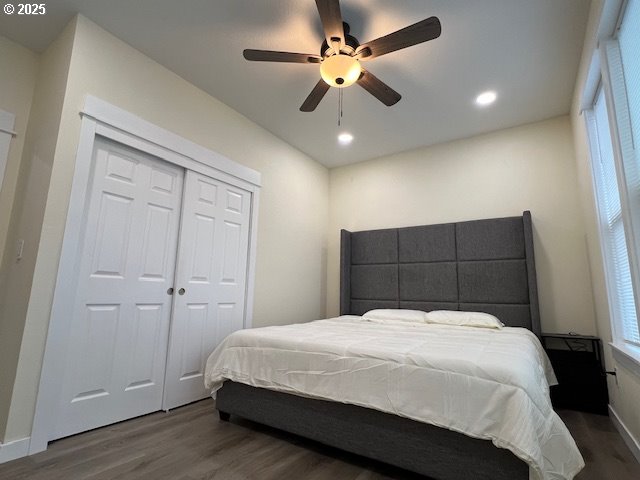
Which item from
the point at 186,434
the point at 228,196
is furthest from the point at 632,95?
the point at 186,434

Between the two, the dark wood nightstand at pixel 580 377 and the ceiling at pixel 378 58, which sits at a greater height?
the ceiling at pixel 378 58

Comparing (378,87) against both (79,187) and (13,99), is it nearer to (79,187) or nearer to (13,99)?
(79,187)

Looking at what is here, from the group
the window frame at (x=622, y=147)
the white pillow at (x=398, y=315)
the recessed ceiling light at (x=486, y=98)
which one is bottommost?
the white pillow at (x=398, y=315)

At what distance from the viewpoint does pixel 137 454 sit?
1.89m

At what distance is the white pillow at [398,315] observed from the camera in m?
3.32

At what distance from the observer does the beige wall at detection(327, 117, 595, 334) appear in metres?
3.21

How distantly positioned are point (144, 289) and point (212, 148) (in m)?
1.48

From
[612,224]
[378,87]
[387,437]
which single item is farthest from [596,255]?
[387,437]

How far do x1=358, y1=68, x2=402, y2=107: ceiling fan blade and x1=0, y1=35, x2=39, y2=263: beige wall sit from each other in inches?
100

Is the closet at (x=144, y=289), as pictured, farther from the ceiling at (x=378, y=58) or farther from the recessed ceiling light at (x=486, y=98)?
the recessed ceiling light at (x=486, y=98)

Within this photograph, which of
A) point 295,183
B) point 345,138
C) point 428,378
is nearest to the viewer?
point 428,378

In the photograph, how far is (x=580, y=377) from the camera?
2.75 m

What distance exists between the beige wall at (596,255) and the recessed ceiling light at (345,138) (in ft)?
7.24

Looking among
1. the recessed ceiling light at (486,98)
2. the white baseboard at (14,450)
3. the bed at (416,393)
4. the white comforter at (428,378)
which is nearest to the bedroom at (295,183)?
the white baseboard at (14,450)
